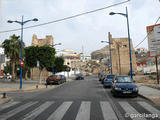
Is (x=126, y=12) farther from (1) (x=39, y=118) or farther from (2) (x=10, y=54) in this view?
(2) (x=10, y=54)

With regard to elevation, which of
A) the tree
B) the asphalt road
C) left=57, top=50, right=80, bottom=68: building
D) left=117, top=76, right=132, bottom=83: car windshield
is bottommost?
the asphalt road

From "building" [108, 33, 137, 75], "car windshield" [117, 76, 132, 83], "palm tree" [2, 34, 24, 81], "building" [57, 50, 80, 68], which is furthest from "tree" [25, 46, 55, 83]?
"building" [57, 50, 80, 68]

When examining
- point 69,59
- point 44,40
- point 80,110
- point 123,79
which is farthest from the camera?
point 69,59

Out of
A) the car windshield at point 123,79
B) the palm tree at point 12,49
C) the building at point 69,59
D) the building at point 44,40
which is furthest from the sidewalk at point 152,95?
the building at point 69,59

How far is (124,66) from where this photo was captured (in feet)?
192

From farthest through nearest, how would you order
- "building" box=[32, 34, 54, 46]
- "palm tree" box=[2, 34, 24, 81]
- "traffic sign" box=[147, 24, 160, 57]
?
1. "building" box=[32, 34, 54, 46]
2. "palm tree" box=[2, 34, 24, 81]
3. "traffic sign" box=[147, 24, 160, 57]

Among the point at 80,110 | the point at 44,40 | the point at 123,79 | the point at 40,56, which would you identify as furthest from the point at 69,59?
the point at 80,110

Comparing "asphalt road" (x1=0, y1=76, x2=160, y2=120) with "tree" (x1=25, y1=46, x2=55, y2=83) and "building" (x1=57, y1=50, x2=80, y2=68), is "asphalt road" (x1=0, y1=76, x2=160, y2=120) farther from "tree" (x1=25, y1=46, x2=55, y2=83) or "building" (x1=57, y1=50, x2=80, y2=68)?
"building" (x1=57, y1=50, x2=80, y2=68)

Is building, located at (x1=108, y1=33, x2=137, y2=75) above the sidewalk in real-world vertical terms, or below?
above

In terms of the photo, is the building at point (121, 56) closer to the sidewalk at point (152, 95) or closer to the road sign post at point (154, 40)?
the road sign post at point (154, 40)

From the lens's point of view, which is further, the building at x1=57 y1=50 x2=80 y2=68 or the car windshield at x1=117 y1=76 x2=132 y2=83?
the building at x1=57 y1=50 x2=80 y2=68

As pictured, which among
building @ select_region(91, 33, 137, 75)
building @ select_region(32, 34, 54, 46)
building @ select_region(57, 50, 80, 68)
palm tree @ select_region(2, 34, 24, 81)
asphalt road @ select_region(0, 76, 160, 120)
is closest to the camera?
asphalt road @ select_region(0, 76, 160, 120)

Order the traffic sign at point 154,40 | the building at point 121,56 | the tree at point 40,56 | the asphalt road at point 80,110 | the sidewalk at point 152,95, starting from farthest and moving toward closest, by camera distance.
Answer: the building at point 121,56, the tree at point 40,56, the traffic sign at point 154,40, the sidewalk at point 152,95, the asphalt road at point 80,110

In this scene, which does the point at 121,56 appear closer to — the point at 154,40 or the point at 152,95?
the point at 154,40
